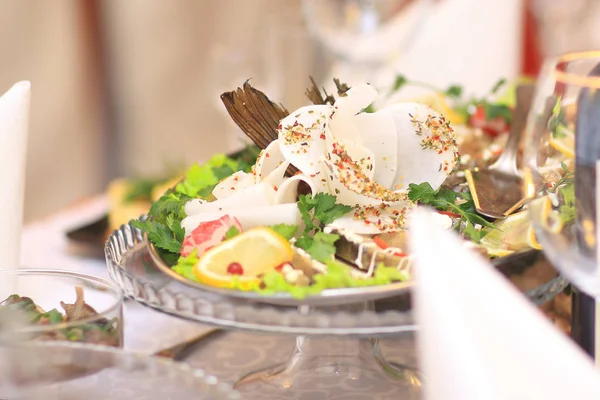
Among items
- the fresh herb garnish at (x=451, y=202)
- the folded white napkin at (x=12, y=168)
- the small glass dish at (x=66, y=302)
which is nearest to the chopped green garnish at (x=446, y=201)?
the fresh herb garnish at (x=451, y=202)

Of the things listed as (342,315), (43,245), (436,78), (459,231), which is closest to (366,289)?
(342,315)

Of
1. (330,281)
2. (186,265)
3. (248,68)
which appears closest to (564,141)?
(330,281)

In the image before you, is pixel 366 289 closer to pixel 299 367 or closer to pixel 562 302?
pixel 299 367

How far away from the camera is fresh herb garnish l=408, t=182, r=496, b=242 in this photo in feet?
2.51

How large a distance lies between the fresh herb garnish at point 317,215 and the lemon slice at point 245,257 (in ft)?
0.08

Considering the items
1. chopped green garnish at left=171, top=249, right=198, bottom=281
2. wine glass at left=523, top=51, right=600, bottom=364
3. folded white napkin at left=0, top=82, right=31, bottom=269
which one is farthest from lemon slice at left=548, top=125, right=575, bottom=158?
folded white napkin at left=0, top=82, right=31, bottom=269

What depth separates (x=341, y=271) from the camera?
65 centimetres

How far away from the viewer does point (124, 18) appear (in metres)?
3.08

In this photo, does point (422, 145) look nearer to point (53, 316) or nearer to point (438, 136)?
point (438, 136)

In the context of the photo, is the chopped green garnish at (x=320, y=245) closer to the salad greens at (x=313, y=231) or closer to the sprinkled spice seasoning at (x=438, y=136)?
the salad greens at (x=313, y=231)

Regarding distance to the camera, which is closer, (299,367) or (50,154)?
(299,367)

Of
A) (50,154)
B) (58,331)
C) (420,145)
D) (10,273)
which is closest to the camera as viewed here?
(58,331)

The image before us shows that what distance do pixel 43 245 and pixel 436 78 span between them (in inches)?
42.2

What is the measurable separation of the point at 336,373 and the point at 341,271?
8.4 inches
